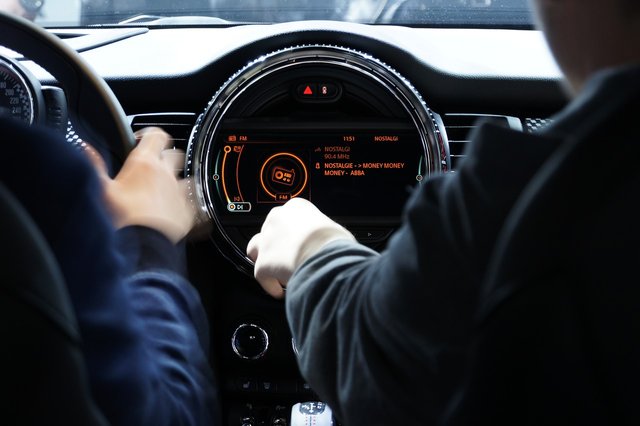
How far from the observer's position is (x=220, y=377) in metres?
2.33

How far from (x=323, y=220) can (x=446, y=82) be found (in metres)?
1.02

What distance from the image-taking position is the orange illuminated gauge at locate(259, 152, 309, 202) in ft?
7.25

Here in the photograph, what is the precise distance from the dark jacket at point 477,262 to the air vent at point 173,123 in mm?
1216

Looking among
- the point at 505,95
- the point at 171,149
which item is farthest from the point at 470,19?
the point at 171,149

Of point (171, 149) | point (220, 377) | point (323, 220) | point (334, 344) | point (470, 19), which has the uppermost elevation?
point (470, 19)

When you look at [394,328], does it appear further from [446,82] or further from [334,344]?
[446,82]

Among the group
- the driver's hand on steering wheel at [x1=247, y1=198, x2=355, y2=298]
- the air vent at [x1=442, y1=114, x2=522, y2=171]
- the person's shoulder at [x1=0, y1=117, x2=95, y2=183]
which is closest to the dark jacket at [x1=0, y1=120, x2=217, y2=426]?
the person's shoulder at [x1=0, y1=117, x2=95, y2=183]

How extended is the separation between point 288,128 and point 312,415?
672 millimetres

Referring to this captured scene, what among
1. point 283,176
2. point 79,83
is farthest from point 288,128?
point 79,83

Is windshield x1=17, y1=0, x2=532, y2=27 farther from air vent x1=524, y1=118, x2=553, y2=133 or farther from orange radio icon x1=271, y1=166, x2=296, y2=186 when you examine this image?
orange radio icon x1=271, y1=166, x2=296, y2=186

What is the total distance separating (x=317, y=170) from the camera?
2215mm

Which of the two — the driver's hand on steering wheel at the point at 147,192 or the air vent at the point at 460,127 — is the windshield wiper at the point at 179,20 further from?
the driver's hand on steering wheel at the point at 147,192

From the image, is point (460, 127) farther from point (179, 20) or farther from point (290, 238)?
point (290, 238)

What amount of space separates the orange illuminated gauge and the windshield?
578mm
